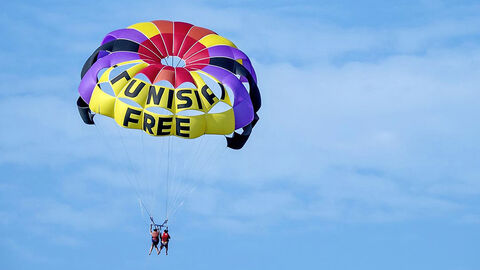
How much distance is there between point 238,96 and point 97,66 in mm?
5302

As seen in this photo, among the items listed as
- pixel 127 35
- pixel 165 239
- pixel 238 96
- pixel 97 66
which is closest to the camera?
pixel 165 239

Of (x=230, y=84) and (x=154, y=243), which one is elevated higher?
(x=230, y=84)

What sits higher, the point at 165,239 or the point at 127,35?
the point at 127,35

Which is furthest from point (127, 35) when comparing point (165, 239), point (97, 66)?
point (165, 239)

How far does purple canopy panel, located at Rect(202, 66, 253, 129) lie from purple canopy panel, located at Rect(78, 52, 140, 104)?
2878mm

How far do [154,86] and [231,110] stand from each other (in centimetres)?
294

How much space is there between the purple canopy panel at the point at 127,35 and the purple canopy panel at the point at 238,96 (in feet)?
9.01

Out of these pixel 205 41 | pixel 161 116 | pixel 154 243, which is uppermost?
pixel 205 41

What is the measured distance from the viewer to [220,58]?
44.9m

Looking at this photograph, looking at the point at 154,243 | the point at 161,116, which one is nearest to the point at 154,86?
the point at 161,116

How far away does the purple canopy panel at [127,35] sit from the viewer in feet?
148

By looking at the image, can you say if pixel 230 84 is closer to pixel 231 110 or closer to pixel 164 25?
pixel 231 110

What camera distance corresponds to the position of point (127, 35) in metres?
45.3

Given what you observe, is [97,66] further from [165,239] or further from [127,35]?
[165,239]
